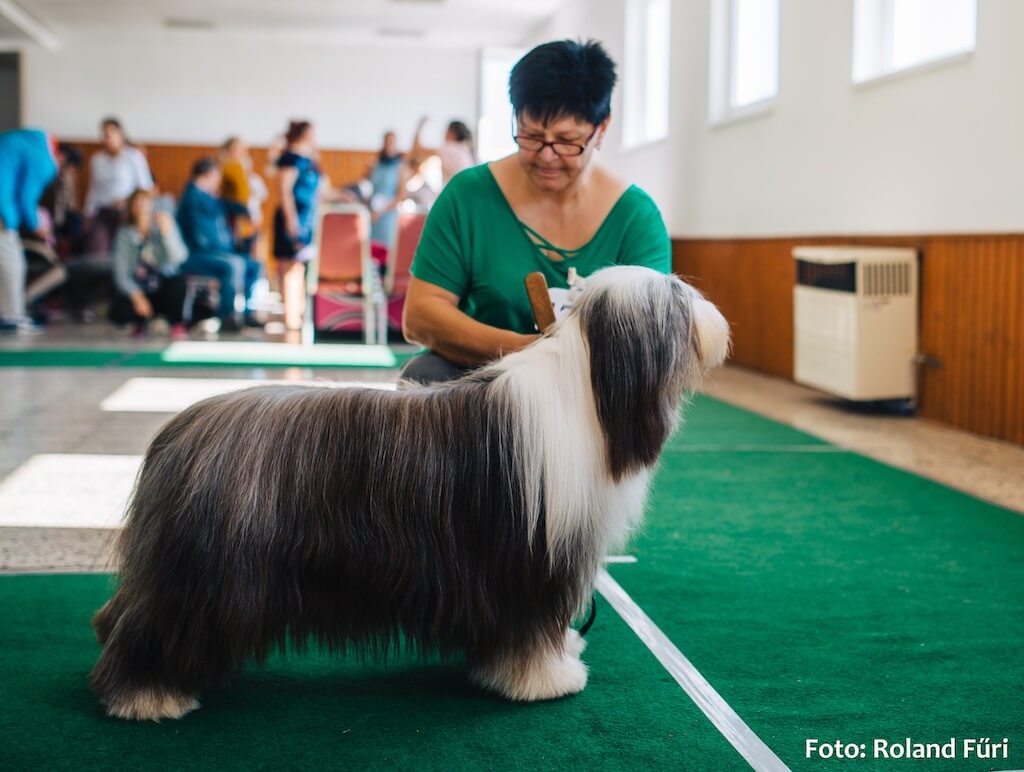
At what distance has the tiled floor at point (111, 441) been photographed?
3.02m

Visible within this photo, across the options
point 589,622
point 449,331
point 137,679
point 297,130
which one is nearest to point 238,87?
point 297,130

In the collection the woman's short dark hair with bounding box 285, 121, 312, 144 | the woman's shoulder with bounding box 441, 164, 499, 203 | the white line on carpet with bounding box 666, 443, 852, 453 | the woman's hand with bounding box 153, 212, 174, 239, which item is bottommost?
the white line on carpet with bounding box 666, 443, 852, 453

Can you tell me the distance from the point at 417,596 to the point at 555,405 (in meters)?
0.38

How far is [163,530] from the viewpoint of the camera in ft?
5.61

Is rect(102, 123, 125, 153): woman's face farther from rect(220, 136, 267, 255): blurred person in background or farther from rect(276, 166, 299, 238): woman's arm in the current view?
rect(276, 166, 299, 238): woman's arm

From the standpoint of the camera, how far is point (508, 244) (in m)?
2.35

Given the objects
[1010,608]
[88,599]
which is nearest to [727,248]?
[1010,608]

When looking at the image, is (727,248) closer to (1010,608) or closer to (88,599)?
(1010,608)

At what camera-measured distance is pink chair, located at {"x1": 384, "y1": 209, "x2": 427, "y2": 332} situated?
28.2 feet

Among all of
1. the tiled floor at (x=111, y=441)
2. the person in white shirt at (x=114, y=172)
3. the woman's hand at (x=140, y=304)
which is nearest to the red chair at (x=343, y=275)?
the woman's hand at (x=140, y=304)

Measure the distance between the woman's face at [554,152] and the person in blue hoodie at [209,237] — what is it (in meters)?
7.61

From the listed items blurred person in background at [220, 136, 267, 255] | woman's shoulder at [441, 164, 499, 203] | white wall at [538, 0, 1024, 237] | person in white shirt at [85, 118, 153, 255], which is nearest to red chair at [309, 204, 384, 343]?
blurred person in background at [220, 136, 267, 255]

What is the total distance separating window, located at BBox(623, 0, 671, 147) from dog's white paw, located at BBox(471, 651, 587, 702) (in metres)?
8.15

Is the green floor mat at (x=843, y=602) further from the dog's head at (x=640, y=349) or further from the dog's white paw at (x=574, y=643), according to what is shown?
the dog's head at (x=640, y=349)
